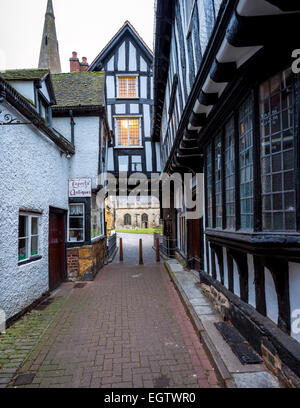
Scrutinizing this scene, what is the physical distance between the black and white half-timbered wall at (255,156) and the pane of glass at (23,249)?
3898 millimetres

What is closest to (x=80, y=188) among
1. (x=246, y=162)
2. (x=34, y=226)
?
(x=34, y=226)

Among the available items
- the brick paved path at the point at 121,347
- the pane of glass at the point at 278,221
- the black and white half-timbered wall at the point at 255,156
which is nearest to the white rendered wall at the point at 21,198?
the brick paved path at the point at 121,347

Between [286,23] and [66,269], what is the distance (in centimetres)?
813

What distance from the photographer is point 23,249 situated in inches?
218

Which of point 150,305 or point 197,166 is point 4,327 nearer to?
point 150,305

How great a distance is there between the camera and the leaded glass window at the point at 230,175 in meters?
4.05

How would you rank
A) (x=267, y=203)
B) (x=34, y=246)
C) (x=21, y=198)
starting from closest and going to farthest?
(x=267, y=203), (x=21, y=198), (x=34, y=246)

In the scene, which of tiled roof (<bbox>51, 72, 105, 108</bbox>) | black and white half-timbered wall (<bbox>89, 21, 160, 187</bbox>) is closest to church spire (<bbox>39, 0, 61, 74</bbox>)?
black and white half-timbered wall (<bbox>89, 21, 160, 187</bbox>)

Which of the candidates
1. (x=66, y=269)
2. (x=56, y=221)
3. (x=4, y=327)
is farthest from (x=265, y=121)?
(x=66, y=269)

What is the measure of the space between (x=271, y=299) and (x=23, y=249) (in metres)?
4.81

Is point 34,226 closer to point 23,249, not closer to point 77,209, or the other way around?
point 23,249

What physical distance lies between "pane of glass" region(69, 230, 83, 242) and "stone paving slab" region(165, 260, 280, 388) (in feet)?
13.3

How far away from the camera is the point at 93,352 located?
3.87 m

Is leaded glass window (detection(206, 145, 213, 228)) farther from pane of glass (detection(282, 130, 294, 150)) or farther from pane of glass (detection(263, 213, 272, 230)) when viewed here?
pane of glass (detection(282, 130, 294, 150))
